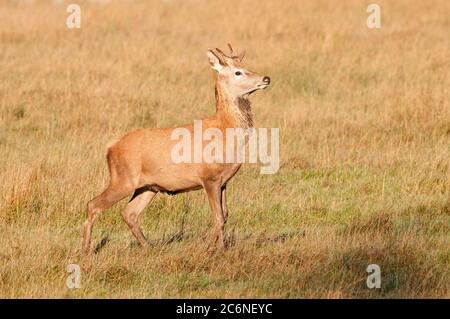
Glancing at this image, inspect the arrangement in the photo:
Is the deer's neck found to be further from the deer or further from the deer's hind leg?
the deer's hind leg

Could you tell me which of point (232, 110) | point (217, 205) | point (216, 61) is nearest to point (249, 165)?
point (232, 110)

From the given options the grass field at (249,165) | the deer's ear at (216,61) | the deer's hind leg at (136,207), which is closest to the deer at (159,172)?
the deer's ear at (216,61)

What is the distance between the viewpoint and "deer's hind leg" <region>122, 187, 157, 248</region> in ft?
32.9

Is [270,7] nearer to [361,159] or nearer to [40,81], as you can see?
[40,81]

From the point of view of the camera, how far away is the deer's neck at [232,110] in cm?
991

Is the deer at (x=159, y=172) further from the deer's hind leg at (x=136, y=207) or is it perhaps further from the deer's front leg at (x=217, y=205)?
the deer's hind leg at (x=136, y=207)

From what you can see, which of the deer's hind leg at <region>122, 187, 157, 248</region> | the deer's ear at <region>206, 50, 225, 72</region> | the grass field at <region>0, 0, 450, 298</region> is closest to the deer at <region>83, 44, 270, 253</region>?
the deer's ear at <region>206, 50, 225, 72</region>

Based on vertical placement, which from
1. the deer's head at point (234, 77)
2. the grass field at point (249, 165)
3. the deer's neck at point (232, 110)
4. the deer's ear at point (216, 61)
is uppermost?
the deer's ear at point (216, 61)

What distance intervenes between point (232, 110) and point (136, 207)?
1.34 m

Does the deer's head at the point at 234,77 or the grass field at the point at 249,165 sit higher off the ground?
the deer's head at the point at 234,77

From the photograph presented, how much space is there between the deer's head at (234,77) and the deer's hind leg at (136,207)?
126 centimetres

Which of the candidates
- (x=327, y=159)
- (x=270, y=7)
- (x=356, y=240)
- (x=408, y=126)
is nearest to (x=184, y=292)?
(x=356, y=240)

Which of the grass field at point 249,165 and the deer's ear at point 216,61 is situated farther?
the deer's ear at point 216,61

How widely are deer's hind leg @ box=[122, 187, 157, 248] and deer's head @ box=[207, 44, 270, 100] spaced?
126 centimetres
